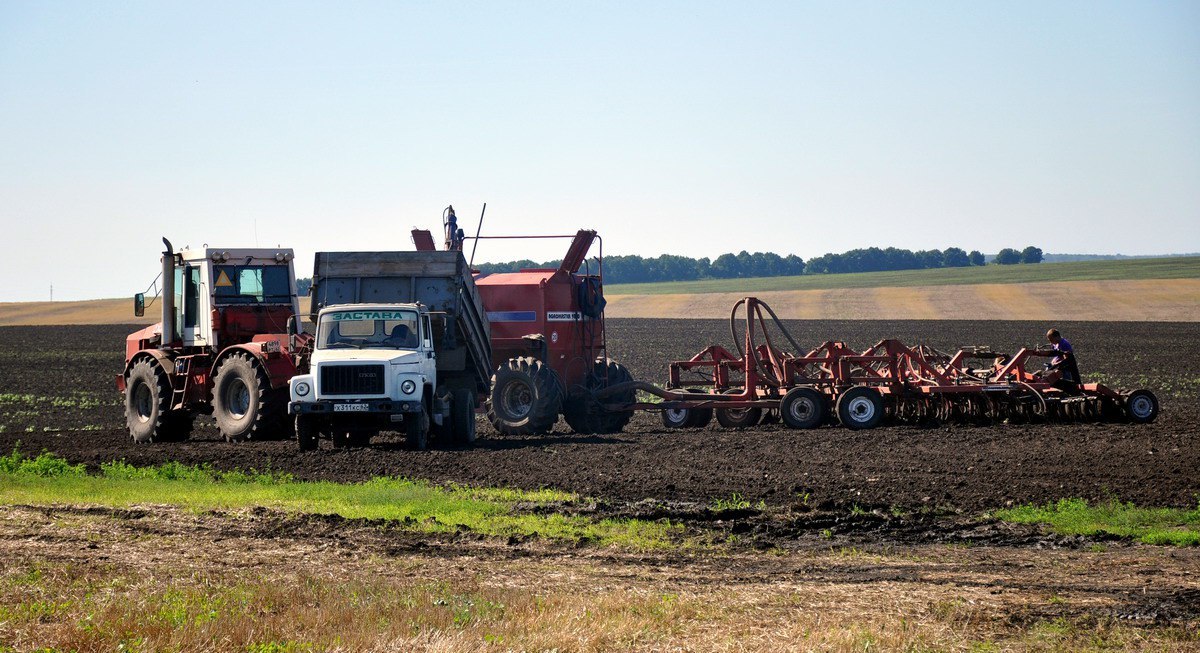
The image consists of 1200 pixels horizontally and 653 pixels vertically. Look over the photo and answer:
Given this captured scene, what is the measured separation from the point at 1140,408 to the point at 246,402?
1472 centimetres

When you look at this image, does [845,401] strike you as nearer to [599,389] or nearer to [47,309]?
[599,389]

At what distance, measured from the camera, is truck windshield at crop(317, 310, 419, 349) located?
19.5m

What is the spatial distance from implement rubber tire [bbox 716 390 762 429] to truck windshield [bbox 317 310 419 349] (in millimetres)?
6691

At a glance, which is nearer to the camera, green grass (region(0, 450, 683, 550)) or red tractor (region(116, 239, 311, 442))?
green grass (region(0, 450, 683, 550))

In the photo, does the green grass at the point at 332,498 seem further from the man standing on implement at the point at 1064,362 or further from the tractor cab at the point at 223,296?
the man standing on implement at the point at 1064,362

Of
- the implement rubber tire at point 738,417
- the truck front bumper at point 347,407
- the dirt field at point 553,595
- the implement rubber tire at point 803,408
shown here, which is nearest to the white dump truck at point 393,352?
the truck front bumper at point 347,407

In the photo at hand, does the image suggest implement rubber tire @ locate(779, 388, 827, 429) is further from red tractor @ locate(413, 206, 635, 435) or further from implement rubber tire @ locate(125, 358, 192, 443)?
implement rubber tire @ locate(125, 358, 192, 443)

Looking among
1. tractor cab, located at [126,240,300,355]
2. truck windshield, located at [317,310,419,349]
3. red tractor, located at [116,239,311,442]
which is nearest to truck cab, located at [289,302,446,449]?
truck windshield, located at [317,310,419,349]

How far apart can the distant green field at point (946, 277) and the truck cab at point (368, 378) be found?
75.9 metres

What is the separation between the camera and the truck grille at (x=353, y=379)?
18.7 m

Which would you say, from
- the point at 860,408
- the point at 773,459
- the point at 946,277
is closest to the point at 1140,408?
the point at 860,408

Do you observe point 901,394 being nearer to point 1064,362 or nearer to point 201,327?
point 1064,362

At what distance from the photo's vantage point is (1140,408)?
846 inches

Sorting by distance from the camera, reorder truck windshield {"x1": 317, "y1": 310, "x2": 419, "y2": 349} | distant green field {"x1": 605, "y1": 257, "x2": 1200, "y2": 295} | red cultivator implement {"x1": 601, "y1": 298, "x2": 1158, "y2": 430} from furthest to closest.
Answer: distant green field {"x1": 605, "y1": 257, "x2": 1200, "y2": 295} < red cultivator implement {"x1": 601, "y1": 298, "x2": 1158, "y2": 430} < truck windshield {"x1": 317, "y1": 310, "x2": 419, "y2": 349}
